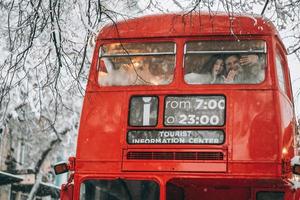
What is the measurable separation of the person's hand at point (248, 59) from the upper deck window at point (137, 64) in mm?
950

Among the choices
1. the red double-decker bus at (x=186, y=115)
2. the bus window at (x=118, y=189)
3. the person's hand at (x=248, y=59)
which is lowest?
the bus window at (x=118, y=189)

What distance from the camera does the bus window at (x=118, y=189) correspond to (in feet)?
33.0

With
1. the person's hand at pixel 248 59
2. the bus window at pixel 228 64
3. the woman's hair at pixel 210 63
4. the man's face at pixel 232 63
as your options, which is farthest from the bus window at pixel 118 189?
the person's hand at pixel 248 59

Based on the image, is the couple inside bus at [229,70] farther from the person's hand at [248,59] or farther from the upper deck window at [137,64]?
the upper deck window at [137,64]

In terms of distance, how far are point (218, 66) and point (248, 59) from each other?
41 centimetres

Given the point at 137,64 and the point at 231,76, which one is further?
the point at 137,64

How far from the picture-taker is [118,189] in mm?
10156

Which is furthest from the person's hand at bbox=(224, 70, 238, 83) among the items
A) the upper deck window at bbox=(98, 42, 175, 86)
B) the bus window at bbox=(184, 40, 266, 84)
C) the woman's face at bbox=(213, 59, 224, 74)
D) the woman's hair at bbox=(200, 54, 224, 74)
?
the upper deck window at bbox=(98, 42, 175, 86)

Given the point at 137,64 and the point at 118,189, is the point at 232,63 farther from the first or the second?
the point at 118,189

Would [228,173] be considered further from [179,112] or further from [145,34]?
[145,34]

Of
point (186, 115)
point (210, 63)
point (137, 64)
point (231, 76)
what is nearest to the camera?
point (186, 115)

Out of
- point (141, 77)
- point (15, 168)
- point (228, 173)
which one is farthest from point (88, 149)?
point (15, 168)

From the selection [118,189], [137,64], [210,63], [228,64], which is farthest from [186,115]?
[118,189]

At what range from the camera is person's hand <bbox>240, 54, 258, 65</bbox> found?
10.2m
